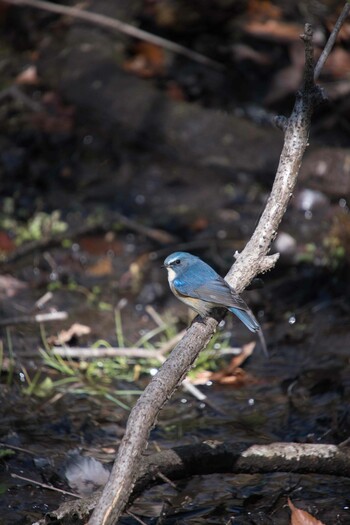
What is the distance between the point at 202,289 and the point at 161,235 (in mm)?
2859

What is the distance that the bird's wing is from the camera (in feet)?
11.8

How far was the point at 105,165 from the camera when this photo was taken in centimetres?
786

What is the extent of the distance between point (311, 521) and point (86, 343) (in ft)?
8.39

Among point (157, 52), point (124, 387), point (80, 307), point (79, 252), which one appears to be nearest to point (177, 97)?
point (157, 52)

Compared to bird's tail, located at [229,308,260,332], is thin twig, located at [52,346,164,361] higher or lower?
lower

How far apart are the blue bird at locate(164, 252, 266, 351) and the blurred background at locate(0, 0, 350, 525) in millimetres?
783

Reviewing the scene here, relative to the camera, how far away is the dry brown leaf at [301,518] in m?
3.29

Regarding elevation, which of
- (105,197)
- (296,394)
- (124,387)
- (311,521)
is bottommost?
(105,197)

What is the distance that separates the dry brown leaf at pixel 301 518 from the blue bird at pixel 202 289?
3.04 ft

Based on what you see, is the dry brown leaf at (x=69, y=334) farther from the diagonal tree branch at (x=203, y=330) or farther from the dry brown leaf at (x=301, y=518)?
the dry brown leaf at (x=301, y=518)

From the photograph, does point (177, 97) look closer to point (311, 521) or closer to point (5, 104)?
point (5, 104)

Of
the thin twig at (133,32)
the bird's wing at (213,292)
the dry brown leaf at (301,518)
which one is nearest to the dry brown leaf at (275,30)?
the thin twig at (133,32)

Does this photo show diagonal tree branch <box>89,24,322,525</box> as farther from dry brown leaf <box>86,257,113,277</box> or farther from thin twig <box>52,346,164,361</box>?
dry brown leaf <box>86,257,113,277</box>

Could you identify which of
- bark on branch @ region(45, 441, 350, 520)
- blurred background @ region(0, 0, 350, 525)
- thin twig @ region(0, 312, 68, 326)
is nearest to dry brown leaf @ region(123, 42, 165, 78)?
blurred background @ region(0, 0, 350, 525)
